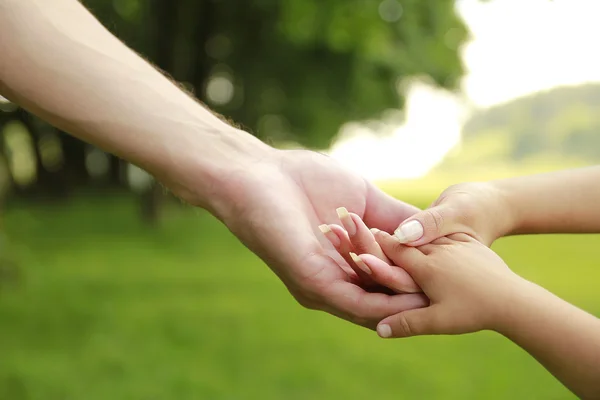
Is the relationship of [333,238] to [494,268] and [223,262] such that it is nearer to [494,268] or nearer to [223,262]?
[494,268]

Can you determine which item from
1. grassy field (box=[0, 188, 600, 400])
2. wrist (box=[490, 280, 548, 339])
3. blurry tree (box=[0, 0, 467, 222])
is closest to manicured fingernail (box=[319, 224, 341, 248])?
wrist (box=[490, 280, 548, 339])

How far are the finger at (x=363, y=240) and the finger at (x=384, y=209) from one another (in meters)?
0.28

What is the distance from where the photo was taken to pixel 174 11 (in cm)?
1181

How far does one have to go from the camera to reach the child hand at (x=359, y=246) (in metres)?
2.05

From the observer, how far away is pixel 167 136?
7.06ft

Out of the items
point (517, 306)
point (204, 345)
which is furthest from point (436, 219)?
point (204, 345)

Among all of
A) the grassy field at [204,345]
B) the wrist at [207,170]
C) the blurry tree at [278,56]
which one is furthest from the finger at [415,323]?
the blurry tree at [278,56]

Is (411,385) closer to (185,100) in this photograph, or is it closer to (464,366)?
(464,366)

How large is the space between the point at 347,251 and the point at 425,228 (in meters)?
0.25

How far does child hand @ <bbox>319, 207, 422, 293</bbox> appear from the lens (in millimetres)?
2049

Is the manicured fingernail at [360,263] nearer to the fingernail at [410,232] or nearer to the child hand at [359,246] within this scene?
the child hand at [359,246]

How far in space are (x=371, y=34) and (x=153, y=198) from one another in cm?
559

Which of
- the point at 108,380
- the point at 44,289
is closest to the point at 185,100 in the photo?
the point at 108,380

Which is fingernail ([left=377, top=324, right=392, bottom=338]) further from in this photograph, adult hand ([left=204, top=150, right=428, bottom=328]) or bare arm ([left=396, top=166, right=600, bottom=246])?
bare arm ([left=396, top=166, right=600, bottom=246])
